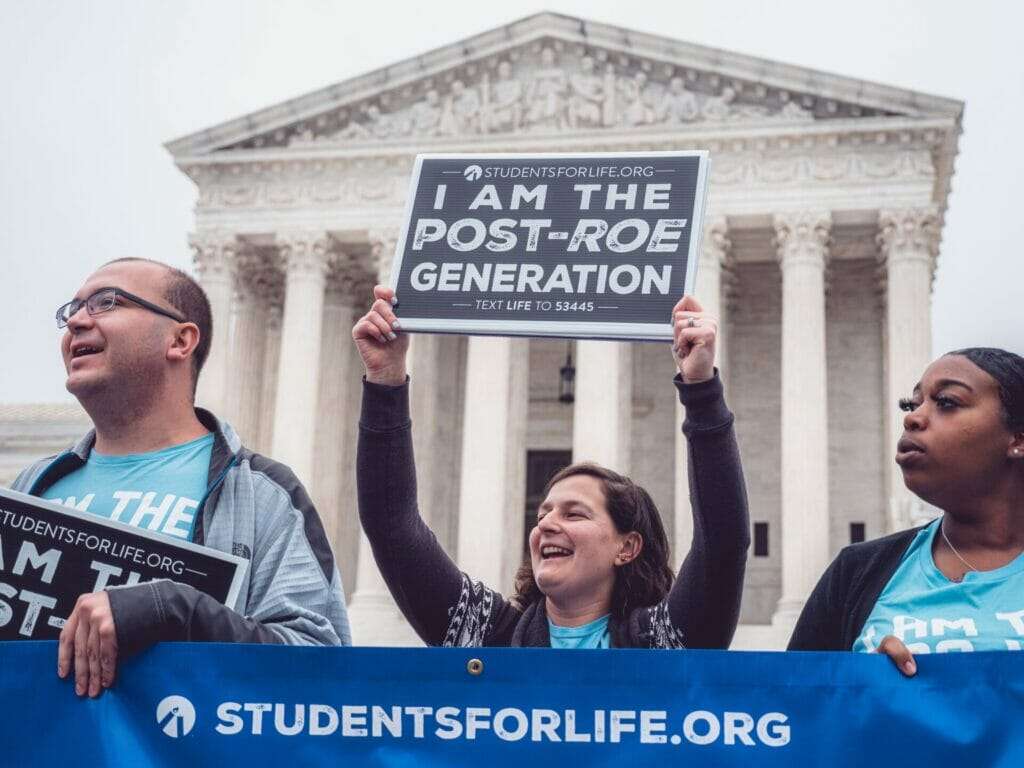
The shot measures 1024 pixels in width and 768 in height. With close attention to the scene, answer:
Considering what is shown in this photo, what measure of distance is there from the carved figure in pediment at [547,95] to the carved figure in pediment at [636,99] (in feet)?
5.46

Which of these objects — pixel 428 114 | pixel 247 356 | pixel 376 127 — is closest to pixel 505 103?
pixel 428 114

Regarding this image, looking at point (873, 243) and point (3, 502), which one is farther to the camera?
point (873, 243)

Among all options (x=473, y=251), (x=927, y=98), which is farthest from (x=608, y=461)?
(x=473, y=251)

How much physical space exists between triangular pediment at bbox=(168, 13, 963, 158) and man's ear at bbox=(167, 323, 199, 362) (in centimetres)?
3144

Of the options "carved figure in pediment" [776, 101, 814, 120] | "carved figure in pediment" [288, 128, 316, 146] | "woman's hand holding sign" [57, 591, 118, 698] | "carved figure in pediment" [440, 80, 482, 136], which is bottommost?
"woman's hand holding sign" [57, 591, 118, 698]

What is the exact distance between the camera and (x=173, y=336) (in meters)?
5.11

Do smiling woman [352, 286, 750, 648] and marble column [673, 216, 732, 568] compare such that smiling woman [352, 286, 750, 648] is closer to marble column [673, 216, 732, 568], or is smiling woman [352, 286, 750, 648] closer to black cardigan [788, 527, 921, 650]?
black cardigan [788, 527, 921, 650]

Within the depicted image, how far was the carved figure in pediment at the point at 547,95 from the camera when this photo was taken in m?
36.6

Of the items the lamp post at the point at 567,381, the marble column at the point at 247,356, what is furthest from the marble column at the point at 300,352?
the lamp post at the point at 567,381

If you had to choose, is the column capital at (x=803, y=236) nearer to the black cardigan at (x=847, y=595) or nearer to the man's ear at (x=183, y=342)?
the black cardigan at (x=847, y=595)

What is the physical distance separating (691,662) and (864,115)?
107 feet

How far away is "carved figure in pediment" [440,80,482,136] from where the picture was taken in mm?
37250

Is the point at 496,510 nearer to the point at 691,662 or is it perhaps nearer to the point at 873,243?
the point at 873,243

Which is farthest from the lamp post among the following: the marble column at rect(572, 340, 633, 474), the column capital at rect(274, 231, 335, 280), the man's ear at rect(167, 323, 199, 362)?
the man's ear at rect(167, 323, 199, 362)
